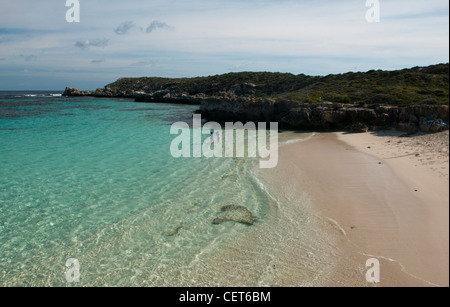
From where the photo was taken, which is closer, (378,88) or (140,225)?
(140,225)

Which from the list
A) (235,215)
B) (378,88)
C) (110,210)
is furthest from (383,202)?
(378,88)

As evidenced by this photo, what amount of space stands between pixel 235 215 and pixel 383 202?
496cm

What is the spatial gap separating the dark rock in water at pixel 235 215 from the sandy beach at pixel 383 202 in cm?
233

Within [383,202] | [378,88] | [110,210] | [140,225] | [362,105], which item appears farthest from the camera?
[378,88]

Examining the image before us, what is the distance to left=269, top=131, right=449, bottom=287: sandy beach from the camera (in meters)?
6.07

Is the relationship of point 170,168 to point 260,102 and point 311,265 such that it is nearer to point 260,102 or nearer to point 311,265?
point 311,265

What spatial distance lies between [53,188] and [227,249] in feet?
28.5

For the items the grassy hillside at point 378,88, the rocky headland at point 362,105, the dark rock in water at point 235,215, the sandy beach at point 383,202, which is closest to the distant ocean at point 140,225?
the dark rock in water at point 235,215

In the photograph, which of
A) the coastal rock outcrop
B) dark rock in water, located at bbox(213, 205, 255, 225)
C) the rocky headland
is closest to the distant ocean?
dark rock in water, located at bbox(213, 205, 255, 225)

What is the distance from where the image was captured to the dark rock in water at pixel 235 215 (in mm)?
9421

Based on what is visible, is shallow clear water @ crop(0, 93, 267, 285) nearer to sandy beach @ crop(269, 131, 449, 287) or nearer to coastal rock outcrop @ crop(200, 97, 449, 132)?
sandy beach @ crop(269, 131, 449, 287)

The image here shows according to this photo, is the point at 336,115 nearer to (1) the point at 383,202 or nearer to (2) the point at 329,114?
(2) the point at 329,114

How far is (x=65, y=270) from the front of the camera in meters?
7.08

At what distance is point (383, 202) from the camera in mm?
9719
